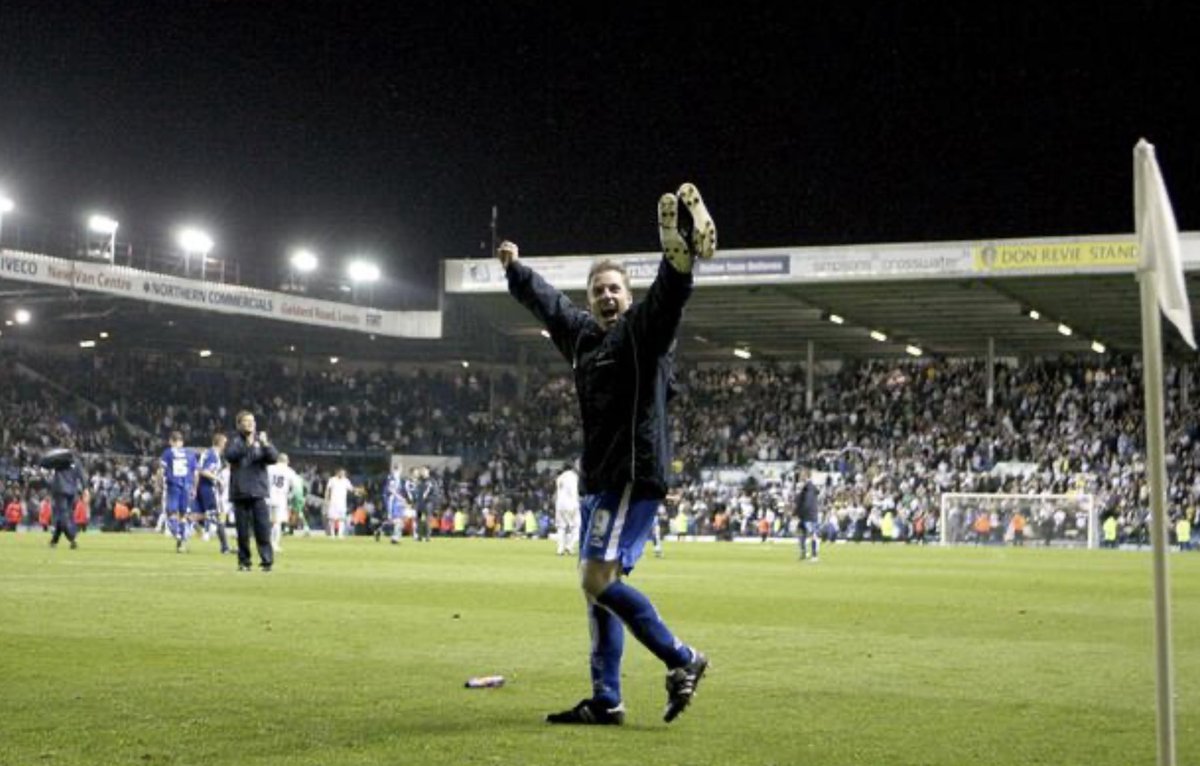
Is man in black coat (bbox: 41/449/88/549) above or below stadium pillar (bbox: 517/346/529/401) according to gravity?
below

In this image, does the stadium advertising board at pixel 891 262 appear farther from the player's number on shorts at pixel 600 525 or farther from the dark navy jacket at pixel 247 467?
the player's number on shorts at pixel 600 525

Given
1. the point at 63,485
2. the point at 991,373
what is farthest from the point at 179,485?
the point at 991,373

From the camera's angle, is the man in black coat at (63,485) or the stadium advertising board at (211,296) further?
the stadium advertising board at (211,296)

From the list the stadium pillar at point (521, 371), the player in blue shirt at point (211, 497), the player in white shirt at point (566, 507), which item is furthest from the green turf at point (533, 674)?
the stadium pillar at point (521, 371)

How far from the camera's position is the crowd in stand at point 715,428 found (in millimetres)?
50406

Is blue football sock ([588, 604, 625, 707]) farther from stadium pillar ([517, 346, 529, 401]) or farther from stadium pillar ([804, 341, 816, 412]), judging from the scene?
stadium pillar ([517, 346, 529, 401])

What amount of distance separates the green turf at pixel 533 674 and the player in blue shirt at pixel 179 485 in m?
9.46

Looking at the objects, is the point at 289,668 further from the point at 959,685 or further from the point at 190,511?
the point at 190,511

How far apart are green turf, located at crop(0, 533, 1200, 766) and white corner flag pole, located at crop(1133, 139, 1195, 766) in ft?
6.65

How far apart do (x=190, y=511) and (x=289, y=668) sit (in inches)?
860

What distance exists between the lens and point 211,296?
164 feet

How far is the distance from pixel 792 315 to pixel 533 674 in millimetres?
46328

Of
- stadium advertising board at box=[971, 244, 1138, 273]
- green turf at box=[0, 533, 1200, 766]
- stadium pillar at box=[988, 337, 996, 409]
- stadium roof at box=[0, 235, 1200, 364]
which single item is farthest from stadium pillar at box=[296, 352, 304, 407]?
green turf at box=[0, 533, 1200, 766]

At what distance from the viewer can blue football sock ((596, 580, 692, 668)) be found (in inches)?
286
